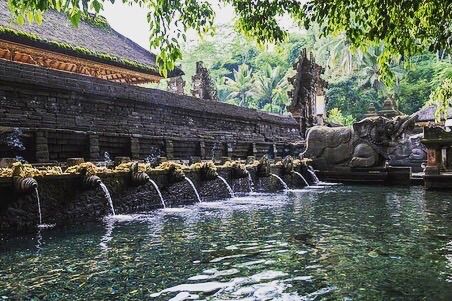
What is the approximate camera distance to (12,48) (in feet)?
47.4

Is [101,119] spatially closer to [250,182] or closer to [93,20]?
[250,182]

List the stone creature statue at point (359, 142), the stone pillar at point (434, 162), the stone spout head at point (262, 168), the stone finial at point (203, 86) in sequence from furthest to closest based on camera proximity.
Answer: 1. the stone finial at point (203, 86)
2. the stone creature statue at point (359, 142)
3. the stone pillar at point (434, 162)
4. the stone spout head at point (262, 168)

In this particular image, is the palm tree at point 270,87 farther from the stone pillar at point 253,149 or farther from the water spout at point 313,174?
the water spout at point 313,174

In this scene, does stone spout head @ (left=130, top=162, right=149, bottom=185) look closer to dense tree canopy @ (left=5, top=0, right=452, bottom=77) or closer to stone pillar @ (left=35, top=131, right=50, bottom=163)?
stone pillar @ (left=35, top=131, right=50, bottom=163)

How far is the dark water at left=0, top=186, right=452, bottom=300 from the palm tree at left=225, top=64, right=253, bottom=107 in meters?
43.2

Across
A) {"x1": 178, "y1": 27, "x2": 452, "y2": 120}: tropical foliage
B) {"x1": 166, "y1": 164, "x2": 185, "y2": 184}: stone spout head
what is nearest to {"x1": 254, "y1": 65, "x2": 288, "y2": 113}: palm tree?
{"x1": 178, "y1": 27, "x2": 452, "y2": 120}: tropical foliage

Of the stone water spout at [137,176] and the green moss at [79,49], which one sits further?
the green moss at [79,49]

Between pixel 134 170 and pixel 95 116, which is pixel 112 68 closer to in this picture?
pixel 95 116

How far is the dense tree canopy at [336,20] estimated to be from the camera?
441cm

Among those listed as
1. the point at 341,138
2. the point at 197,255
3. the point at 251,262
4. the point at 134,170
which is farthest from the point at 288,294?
the point at 341,138

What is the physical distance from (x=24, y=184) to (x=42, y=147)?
3.99 m

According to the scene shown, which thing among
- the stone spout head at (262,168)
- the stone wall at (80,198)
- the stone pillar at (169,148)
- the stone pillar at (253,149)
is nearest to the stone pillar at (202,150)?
the stone pillar at (169,148)

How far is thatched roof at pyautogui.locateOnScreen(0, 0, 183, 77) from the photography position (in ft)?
47.5

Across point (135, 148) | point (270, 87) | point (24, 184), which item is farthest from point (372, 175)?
point (270, 87)
